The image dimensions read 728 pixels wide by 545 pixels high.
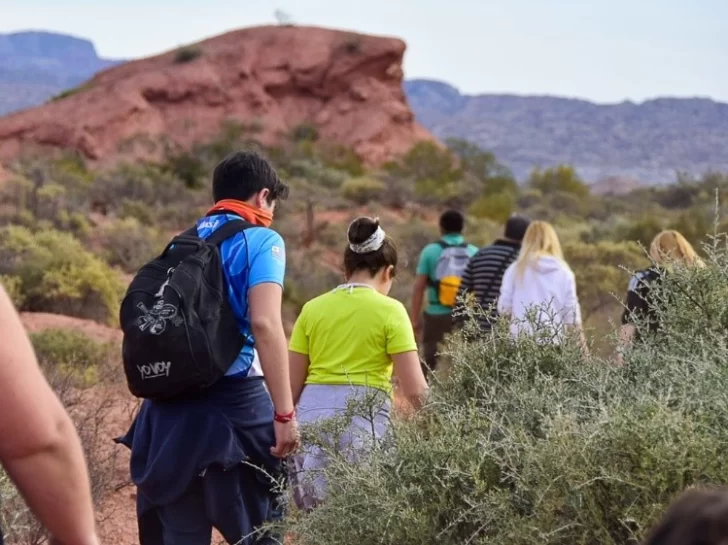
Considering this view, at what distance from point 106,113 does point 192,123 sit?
3738 mm

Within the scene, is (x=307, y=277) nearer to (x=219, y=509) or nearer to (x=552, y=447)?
(x=219, y=509)

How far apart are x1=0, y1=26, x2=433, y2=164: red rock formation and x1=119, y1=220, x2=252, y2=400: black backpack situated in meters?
37.8

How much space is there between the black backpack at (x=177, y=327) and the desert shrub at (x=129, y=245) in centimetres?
1289

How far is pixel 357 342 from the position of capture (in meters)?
3.98

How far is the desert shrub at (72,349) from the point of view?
8492 mm

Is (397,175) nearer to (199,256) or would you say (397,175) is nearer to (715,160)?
(199,256)

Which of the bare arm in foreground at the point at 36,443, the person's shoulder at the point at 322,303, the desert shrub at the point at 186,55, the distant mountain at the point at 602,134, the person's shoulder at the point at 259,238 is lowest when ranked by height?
the distant mountain at the point at 602,134

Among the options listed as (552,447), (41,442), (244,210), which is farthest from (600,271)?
(41,442)

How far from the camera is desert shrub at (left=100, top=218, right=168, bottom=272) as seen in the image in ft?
54.6

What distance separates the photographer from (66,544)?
76.6 inches

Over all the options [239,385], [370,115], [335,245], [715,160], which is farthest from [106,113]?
[715,160]

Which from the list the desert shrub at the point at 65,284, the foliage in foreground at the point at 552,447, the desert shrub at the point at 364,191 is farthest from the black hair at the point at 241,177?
the desert shrub at the point at 364,191

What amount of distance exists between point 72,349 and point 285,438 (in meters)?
5.75

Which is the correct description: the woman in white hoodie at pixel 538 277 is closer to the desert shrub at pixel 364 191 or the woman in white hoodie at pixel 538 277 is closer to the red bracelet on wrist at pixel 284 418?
the red bracelet on wrist at pixel 284 418
